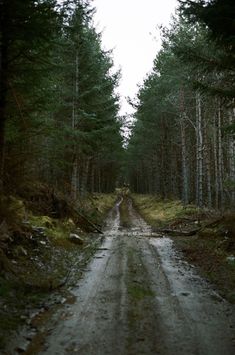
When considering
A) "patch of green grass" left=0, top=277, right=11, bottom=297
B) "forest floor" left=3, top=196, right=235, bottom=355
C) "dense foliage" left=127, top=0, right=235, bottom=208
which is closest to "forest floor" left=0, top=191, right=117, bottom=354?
"patch of green grass" left=0, top=277, right=11, bottom=297

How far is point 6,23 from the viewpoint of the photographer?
939 centimetres

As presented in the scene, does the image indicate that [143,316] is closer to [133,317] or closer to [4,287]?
[133,317]

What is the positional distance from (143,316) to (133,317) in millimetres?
206

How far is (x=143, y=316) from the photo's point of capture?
7.40m

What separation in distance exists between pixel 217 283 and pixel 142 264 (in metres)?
2.95

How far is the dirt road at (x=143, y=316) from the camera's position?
6.05 metres

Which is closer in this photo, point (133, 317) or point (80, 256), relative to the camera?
point (133, 317)

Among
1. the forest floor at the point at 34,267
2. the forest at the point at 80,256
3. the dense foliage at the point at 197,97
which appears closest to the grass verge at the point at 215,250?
the forest at the point at 80,256

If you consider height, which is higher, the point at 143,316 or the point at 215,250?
the point at 215,250

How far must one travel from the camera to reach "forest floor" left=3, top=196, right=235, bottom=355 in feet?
19.8

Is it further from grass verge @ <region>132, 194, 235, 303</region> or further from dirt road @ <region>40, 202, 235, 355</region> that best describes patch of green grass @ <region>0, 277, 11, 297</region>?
grass verge @ <region>132, 194, 235, 303</region>

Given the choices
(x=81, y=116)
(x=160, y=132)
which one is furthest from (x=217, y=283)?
(x=160, y=132)

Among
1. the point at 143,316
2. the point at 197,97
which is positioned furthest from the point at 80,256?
the point at 197,97

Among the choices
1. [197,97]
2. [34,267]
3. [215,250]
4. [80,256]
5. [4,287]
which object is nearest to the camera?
[4,287]
